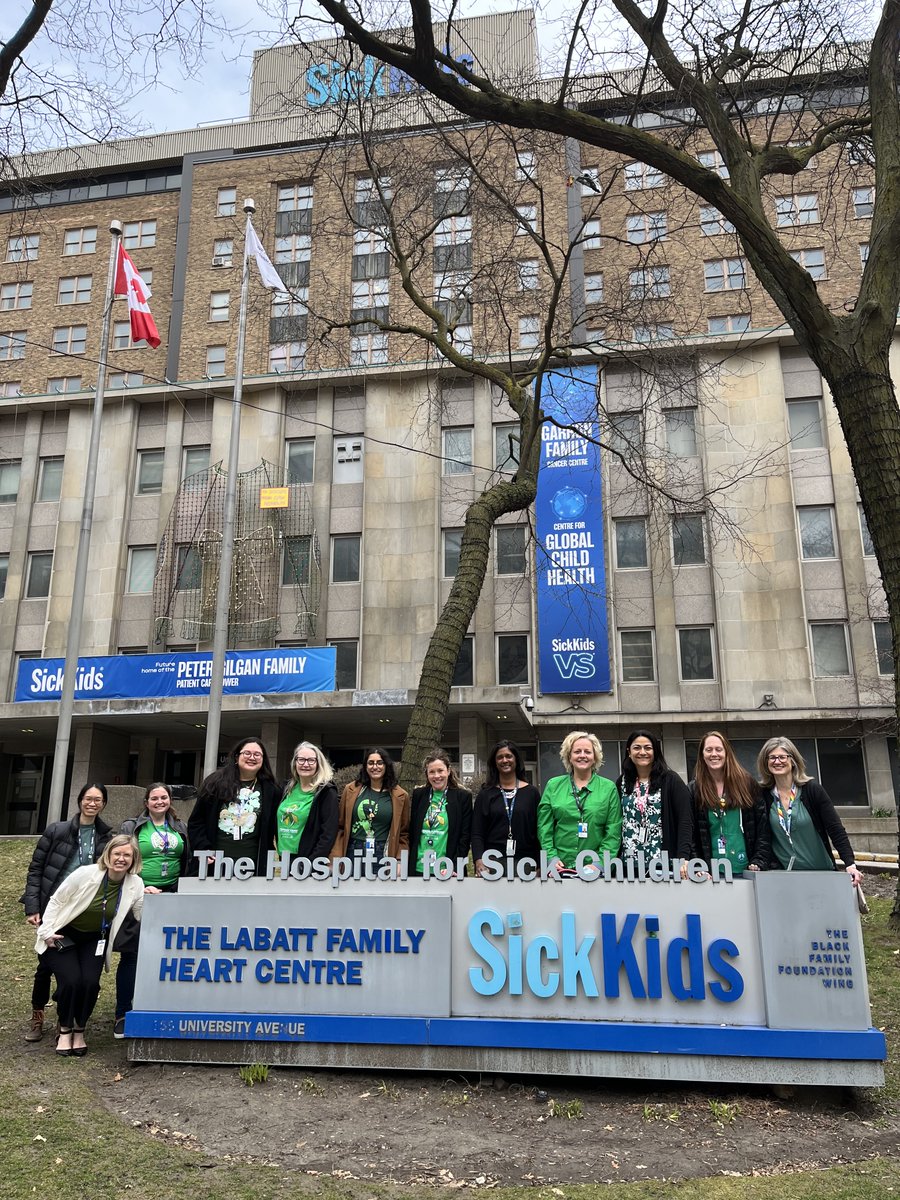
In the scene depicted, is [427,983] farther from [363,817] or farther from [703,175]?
[703,175]

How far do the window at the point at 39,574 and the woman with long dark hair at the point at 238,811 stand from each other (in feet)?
Result: 86.7

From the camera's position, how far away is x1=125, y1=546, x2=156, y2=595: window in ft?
99.9

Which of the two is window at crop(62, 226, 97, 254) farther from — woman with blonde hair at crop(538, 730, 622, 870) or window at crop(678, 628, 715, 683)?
woman with blonde hair at crop(538, 730, 622, 870)

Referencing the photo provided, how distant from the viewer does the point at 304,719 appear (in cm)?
2706

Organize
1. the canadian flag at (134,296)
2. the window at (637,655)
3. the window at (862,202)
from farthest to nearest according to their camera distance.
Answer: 1. the window at (862,202)
2. the window at (637,655)
3. the canadian flag at (134,296)

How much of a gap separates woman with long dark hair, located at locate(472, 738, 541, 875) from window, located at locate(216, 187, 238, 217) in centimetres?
3545

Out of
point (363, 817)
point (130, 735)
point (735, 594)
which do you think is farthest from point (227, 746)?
point (363, 817)

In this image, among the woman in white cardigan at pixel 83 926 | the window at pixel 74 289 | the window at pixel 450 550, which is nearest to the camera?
the woman in white cardigan at pixel 83 926

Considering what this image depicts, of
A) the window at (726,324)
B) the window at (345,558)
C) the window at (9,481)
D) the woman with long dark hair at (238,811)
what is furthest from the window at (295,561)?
the woman with long dark hair at (238,811)

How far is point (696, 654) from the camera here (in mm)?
27438

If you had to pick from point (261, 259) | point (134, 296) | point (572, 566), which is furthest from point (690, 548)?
point (134, 296)

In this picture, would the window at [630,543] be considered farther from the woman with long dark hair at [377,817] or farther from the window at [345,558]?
the woman with long dark hair at [377,817]

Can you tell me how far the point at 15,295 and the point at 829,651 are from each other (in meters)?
34.5

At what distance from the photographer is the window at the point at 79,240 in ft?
127
